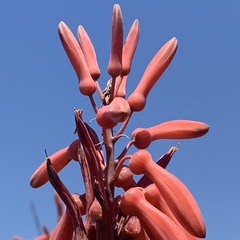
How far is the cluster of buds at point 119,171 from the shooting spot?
13.9 ft

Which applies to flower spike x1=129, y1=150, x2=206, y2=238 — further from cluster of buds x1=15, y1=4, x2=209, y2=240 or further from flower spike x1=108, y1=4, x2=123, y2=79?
flower spike x1=108, y1=4, x2=123, y2=79

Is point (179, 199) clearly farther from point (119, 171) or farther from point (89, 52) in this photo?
point (89, 52)

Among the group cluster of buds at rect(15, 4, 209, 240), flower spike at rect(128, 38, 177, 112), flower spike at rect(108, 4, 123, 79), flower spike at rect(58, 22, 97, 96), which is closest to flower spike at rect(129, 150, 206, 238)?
cluster of buds at rect(15, 4, 209, 240)

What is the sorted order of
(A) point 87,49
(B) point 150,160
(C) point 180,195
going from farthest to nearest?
(A) point 87,49
(B) point 150,160
(C) point 180,195

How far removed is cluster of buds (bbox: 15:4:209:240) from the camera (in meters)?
4.22

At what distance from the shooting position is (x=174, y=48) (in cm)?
516

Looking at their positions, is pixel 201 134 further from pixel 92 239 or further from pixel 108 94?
pixel 92 239

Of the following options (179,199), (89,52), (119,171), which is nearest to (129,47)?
(89,52)

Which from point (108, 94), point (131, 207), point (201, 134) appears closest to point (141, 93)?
point (108, 94)

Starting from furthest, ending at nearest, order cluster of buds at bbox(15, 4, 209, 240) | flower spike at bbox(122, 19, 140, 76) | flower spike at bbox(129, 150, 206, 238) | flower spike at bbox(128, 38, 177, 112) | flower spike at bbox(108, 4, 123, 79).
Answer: flower spike at bbox(122, 19, 140, 76)
flower spike at bbox(128, 38, 177, 112)
flower spike at bbox(108, 4, 123, 79)
cluster of buds at bbox(15, 4, 209, 240)
flower spike at bbox(129, 150, 206, 238)

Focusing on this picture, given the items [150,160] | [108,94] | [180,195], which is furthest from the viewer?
[108,94]

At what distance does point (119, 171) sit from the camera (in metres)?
4.56

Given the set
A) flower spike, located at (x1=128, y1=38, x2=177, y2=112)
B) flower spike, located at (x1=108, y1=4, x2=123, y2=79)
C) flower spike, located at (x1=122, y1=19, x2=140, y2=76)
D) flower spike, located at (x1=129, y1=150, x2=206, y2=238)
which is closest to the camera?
flower spike, located at (x1=129, y1=150, x2=206, y2=238)

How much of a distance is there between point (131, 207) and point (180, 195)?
417 mm
